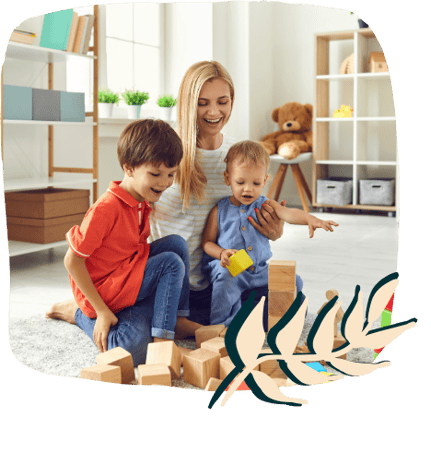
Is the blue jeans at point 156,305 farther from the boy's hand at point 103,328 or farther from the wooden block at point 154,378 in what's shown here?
the wooden block at point 154,378

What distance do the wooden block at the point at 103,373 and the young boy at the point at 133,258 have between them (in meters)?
0.14

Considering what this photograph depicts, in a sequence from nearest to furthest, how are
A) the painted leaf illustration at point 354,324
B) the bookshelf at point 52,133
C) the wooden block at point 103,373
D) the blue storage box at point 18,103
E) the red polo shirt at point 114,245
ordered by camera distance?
the painted leaf illustration at point 354,324 → the wooden block at point 103,373 → the red polo shirt at point 114,245 → the bookshelf at point 52,133 → the blue storage box at point 18,103

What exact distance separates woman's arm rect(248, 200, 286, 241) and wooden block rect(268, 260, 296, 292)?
111 millimetres

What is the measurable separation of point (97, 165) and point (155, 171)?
7.9 inches

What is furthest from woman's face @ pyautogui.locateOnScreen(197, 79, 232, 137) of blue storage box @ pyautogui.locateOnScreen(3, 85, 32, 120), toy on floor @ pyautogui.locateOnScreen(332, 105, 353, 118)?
blue storage box @ pyautogui.locateOnScreen(3, 85, 32, 120)

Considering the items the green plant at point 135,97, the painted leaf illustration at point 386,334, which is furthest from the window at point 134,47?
the painted leaf illustration at point 386,334

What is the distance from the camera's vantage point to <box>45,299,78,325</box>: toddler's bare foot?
1635mm

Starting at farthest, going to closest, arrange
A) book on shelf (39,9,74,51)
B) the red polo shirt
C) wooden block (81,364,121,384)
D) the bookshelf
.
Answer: book on shelf (39,9,74,51)
the bookshelf
the red polo shirt
wooden block (81,364,121,384)

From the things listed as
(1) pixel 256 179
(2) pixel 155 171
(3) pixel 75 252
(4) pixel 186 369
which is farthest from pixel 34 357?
(1) pixel 256 179

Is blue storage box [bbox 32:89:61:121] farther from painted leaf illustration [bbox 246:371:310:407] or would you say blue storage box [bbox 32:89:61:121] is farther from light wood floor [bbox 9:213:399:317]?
painted leaf illustration [bbox 246:371:310:407]

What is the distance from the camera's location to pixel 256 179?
128 cm

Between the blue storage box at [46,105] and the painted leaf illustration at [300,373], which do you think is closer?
the painted leaf illustration at [300,373]

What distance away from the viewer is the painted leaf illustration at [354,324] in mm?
1095

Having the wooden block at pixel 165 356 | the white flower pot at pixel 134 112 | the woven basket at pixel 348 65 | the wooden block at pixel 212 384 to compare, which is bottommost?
the wooden block at pixel 212 384
